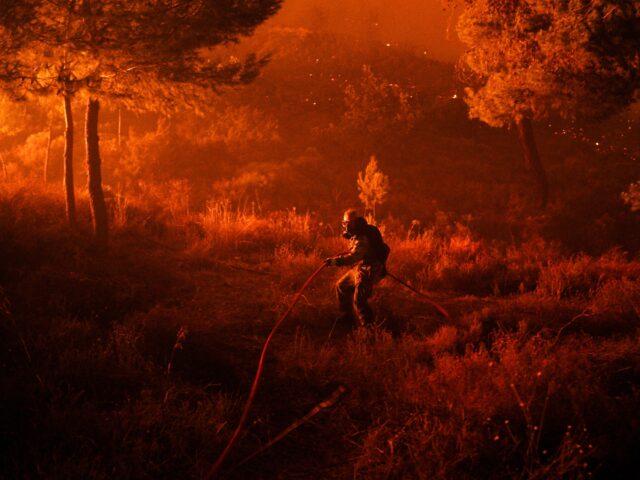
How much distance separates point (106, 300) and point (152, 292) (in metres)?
0.82

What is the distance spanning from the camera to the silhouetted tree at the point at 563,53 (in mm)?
8508

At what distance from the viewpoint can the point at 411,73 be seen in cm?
2823

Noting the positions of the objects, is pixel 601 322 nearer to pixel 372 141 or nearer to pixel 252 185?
pixel 252 185

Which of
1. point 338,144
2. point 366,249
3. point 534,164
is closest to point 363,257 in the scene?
point 366,249

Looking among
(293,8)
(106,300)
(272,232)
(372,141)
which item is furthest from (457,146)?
(293,8)

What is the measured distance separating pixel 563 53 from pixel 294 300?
731cm

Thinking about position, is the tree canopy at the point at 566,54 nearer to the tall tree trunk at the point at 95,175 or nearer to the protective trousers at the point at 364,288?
the protective trousers at the point at 364,288

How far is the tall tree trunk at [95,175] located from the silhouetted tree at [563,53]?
333 inches

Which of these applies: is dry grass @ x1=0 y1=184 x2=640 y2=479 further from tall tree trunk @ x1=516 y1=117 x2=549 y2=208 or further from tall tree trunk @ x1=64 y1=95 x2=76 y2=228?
tall tree trunk @ x1=516 y1=117 x2=549 y2=208

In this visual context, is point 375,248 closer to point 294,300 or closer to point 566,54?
point 294,300

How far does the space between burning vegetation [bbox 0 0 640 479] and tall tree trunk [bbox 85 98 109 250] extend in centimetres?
4

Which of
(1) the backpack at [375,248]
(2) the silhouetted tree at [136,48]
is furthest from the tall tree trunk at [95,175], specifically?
(1) the backpack at [375,248]

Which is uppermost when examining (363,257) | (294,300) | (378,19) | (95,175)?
(378,19)

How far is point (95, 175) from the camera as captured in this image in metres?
8.91
